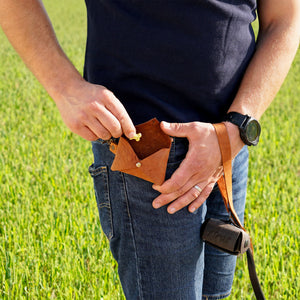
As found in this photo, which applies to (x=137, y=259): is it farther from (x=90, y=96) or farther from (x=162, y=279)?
(x=90, y=96)

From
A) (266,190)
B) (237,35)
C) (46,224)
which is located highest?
(237,35)

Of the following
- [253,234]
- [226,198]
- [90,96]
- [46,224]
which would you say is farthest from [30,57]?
[253,234]

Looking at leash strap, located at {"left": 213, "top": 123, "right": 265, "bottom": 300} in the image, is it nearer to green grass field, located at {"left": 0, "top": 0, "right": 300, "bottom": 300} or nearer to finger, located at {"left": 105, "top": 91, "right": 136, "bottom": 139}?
finger, located at {"left": 105, "top": 91, "right": 136, "bottom": 139}

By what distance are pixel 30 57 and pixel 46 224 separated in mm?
2177

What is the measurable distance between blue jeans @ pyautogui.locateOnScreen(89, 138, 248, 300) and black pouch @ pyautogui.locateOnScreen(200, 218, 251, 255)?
0.03 m

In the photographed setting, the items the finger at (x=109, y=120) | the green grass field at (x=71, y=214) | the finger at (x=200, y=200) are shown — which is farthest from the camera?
the green grass field at (x=71, y=214)

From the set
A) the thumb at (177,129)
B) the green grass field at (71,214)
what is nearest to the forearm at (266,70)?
the thumb at (177,129)

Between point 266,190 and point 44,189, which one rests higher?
point 266,190

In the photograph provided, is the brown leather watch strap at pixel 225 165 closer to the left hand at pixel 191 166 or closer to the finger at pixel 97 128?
the left hand at pixel 191 166

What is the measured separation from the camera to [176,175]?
121 cm

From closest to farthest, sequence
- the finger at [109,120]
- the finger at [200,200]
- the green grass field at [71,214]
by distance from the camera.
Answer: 1. the finger at [109,120]
2. the finger at [200,200]
3. the green grass field at [71,214]

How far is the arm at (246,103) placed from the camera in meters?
1.21

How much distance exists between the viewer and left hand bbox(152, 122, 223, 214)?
121 centimetres

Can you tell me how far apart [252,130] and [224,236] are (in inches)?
14.8
